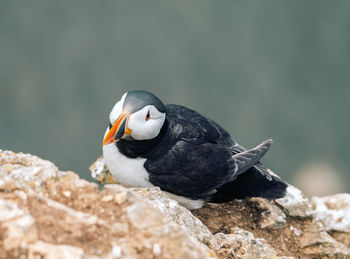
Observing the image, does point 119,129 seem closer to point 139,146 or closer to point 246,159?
point 139,146

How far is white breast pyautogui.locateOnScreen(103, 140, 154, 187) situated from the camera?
12.9ft

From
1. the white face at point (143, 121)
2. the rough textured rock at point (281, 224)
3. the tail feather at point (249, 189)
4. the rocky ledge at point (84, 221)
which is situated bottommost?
the rough textured rock at point (281, 224)

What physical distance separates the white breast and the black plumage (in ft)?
0.15

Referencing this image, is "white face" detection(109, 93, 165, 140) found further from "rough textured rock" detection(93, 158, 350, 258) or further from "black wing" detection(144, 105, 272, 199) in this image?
"rough textured rock" detection(93, 158, 350, 258)

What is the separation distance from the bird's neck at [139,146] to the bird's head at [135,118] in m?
0.08

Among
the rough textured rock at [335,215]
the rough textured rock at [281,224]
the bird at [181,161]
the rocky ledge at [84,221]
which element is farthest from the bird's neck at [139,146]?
the rough textured rock at [335,215]

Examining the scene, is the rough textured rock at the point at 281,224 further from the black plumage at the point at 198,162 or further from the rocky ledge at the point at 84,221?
the rocky ledge at the point at 84,221

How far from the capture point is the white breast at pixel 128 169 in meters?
3.94

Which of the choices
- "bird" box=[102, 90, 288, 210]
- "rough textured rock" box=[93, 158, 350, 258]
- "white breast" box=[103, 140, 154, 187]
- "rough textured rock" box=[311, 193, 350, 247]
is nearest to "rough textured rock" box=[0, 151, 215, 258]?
"rough textured rock" box=[93, 158, 350, 258]

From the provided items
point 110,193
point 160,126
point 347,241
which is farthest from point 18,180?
point 347,241

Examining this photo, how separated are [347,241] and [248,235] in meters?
1.66

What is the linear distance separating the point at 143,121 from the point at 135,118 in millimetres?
111

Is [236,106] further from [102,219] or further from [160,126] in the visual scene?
[102,219]

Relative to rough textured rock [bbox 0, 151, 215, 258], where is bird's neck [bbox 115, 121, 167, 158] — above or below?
below
